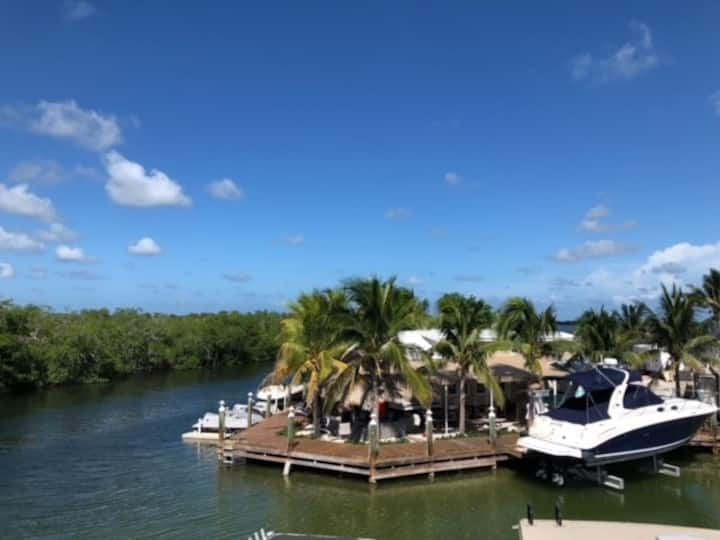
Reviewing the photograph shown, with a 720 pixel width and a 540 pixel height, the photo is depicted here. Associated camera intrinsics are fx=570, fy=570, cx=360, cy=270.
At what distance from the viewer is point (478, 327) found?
24391 millimetres

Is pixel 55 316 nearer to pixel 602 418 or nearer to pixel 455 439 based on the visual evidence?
pixel 455 439

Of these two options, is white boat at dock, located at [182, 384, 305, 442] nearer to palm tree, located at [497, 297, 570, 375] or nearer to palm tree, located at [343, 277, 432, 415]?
palm tree, located at [343, 277, 432, 415]

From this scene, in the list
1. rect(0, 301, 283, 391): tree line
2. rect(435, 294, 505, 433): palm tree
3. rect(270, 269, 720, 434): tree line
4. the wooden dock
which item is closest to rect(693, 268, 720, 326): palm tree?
rect(270, 269, 720, 434): tree line

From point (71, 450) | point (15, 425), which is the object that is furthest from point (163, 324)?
point (71, 450)

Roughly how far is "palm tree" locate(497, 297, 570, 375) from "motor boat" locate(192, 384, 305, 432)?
36.6ft

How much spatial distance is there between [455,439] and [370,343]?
576cm

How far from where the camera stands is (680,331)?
26531mm

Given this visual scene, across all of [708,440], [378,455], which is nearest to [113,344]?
[378,455]

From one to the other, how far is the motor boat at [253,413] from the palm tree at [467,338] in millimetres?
9266

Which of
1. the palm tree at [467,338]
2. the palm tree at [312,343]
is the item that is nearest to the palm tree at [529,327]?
the palm tree at [467,338]

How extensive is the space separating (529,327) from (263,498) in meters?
14.6

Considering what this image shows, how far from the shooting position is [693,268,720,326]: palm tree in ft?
104

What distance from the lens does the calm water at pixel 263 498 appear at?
17.3 m

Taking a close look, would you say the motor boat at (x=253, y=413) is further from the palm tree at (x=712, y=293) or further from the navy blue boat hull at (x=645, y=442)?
the palm tree at (x=712, y=293)
